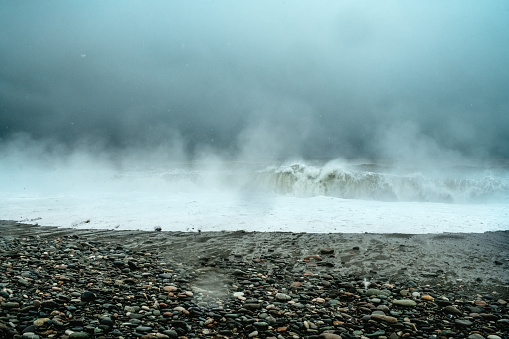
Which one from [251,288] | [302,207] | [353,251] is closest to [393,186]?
[302,207]

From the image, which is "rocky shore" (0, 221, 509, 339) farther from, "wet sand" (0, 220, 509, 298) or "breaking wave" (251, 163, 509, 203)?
"breaking wave" (251, 163, 509, 203)

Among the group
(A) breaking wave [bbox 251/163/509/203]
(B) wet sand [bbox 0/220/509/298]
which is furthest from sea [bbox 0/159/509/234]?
(B) wet sand [bbox 0/220/509/298]

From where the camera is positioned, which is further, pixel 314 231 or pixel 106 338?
pixel 314 231

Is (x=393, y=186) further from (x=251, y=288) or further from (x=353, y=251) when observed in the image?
(x=251, y=288)

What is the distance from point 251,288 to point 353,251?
270cm

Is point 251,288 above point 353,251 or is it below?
below

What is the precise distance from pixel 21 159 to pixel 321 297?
112ft

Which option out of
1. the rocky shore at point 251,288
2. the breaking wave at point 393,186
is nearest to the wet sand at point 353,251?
the rocky shore at point 251,288

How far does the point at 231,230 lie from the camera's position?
24.8 feet

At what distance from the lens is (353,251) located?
19.1 ft

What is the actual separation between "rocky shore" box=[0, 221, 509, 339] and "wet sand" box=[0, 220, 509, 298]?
21 millimetres

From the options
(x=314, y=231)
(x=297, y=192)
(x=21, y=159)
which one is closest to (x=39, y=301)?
(x=314, y=231)

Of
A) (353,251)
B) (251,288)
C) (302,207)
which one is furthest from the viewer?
(302,207)

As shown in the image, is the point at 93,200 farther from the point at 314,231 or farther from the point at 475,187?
the point at 475,187
